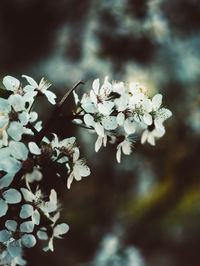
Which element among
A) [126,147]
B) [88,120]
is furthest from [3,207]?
[126,147]

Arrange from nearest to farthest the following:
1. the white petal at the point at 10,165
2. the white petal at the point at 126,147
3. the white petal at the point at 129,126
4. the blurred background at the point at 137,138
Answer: the white petal at the point at 10,165 → the white petal at the point at 129,126 → the white petal at the point at 126,147 → the blurred background at the point at 137,138

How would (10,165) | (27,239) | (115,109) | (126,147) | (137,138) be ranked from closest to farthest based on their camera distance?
(10,165) → (27,239) → (115,109) → (126,147) → (137,138)

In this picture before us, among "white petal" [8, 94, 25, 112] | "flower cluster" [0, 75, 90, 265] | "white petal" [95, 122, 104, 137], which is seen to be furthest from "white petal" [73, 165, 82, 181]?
"white petal" [8, 94, 25, 112]

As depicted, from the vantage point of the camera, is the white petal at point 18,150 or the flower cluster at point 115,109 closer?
the white petal at point 18,150

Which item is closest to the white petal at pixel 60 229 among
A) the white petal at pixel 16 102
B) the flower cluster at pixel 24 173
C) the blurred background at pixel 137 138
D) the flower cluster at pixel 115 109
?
the flower cluster at pixel 24 173

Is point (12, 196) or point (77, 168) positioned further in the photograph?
point (77, 168)

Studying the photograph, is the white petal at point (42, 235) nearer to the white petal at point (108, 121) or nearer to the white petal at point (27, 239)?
the white petal at point (27, 239)

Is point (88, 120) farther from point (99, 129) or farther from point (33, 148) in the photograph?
point (33, 148)

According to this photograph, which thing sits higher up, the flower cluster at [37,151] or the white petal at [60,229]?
the flower cluster at [37,151]
